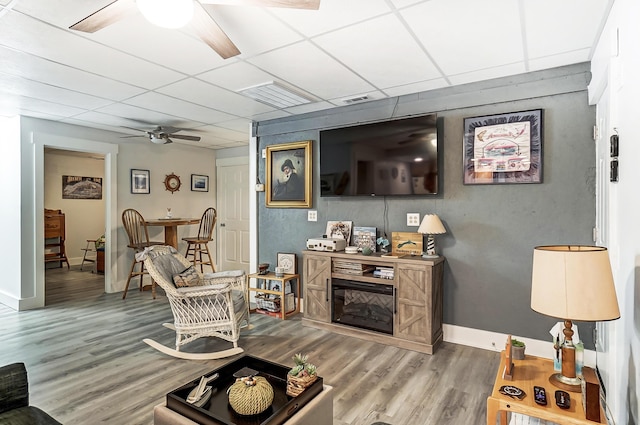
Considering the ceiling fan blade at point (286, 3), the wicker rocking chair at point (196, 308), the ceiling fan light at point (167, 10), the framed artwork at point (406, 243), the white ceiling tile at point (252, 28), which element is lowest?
the wicker rocking chair at point (196, 308)

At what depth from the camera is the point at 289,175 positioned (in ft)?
14.5

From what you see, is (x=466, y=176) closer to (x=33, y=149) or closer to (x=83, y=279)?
(x=33, y=149)

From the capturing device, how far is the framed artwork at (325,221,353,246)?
3948mm

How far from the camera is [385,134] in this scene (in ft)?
11.7

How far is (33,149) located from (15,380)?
4.07 m

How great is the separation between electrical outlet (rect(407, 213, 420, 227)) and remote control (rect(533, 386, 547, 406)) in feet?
6.44

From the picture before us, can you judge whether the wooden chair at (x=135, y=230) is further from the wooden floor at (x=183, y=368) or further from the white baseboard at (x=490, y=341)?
the white baseboard at (x=490, y=341)

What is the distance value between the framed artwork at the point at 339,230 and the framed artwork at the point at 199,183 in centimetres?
357

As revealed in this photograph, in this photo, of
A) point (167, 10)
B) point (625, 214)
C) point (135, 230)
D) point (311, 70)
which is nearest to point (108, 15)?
point (167, 10)

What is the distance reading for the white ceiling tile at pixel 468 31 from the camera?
2.04 m

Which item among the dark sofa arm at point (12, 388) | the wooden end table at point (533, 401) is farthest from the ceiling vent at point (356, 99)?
the dark sofa arm at point (12, 388)

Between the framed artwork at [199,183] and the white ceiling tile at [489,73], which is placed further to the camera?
the framed artwork at [199,183]

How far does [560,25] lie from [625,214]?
1.32m

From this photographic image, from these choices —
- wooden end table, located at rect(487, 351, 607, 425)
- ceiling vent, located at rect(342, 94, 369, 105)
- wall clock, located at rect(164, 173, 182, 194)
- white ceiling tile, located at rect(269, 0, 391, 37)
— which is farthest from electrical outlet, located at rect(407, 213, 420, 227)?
wall clock, located at rect(164, 173, 182, 194)
